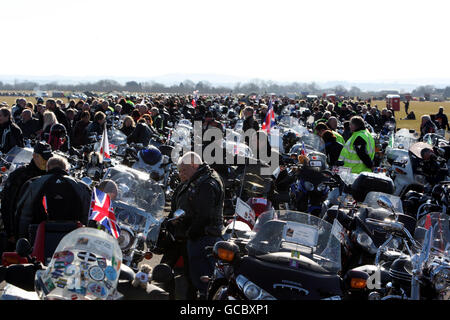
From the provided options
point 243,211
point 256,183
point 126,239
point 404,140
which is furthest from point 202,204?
point 404,140

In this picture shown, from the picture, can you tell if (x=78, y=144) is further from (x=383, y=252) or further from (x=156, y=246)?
(x=383, y=252)

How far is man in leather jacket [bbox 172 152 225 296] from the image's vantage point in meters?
5.95

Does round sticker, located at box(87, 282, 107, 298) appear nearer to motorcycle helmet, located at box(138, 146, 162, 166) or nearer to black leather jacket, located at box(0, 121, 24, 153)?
black leather jacket, located at box(0, 121, 24, 153)

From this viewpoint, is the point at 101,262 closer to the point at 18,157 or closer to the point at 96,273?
the point at 96,273

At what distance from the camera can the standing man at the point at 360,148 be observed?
32.9 ft

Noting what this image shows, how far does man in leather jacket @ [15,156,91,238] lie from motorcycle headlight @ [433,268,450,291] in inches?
128

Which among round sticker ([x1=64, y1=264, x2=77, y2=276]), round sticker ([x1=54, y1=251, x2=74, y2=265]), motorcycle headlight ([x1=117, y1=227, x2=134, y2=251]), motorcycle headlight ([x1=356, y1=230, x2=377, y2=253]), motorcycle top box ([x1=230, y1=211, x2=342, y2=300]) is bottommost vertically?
motorcycle headlight ([x1=356, y1=230, x2=377, y2=253])

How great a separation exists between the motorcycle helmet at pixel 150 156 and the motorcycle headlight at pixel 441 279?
7.00 m

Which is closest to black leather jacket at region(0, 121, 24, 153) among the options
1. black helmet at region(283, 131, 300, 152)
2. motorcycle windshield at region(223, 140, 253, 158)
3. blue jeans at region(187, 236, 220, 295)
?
motorcycle windshield at region(223, 140, 253, 158)

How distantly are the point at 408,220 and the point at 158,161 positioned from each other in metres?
5.13

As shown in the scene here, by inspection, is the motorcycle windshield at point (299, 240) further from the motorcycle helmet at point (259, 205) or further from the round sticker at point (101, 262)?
the motorcycle helmet at point (259, 205)

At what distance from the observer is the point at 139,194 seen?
20.8 feet

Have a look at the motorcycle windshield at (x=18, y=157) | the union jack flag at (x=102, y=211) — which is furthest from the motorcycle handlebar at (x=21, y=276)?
the motorcycle windshield at (x=18, y=157)
